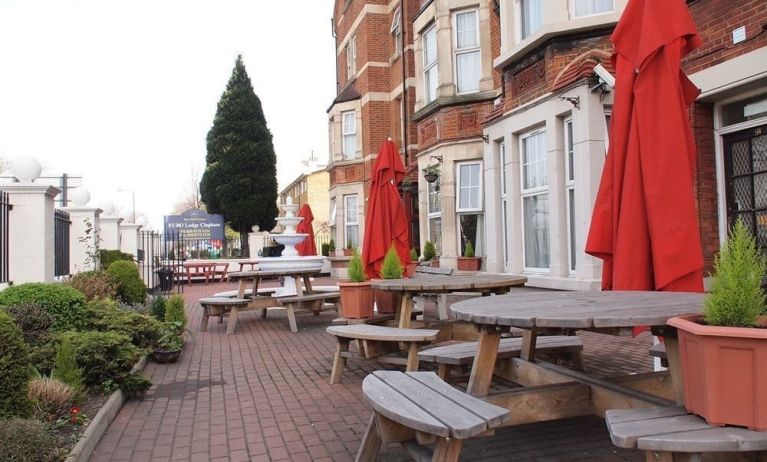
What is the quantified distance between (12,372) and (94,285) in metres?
5.82

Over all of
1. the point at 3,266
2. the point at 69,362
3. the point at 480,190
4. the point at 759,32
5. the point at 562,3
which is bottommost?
the point at 69,362

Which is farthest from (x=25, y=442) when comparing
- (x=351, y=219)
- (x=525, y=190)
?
(x=351, y=219)

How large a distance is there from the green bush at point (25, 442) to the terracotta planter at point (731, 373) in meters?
3.27

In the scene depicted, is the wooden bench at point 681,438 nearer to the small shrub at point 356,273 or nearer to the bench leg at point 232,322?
the small shrub at point 356,273

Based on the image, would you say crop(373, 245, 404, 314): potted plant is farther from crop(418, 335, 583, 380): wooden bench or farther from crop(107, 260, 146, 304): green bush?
crop(107, 260, 146, 304): green bush

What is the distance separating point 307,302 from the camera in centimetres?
1041

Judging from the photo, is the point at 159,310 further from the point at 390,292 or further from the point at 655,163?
the point at 655,163

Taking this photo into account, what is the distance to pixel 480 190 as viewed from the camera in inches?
540

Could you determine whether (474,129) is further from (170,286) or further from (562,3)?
(170,286)

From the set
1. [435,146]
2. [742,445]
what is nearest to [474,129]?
[435,146]

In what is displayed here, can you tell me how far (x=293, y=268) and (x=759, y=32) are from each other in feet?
25.1

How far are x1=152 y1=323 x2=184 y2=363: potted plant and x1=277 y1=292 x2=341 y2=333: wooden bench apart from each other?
2.15 m

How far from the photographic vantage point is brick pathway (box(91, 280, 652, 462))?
12.8 ft

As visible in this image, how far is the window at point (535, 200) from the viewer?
10.0 m
